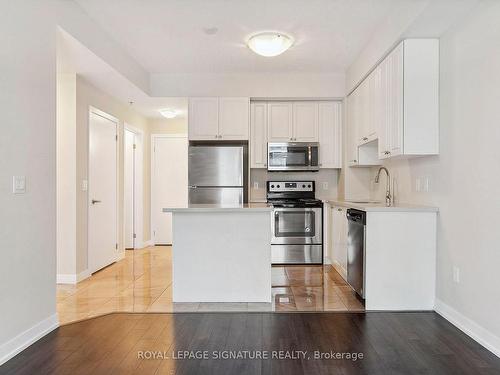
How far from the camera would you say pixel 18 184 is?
2.42 metres

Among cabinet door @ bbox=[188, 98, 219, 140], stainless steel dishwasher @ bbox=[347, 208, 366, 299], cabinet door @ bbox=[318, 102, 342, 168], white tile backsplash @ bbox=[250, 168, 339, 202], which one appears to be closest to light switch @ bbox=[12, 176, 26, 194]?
stainless steel dishwasher @ bbox=[347, 208, 366, 299]

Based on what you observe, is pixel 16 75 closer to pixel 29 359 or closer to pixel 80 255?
pixel 29 359

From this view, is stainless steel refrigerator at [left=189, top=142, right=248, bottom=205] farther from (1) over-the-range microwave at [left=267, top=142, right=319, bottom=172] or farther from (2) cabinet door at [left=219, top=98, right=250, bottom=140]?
(1) over-the-range microwave at [left=267, top=142, right=319, bottom=172]

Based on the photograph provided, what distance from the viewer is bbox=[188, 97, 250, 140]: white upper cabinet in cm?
514

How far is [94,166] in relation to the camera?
15.4 feet

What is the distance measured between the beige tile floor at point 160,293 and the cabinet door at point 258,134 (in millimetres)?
1513

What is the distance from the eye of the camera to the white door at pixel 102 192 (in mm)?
4609

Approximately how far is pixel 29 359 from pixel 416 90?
3443 millimetres

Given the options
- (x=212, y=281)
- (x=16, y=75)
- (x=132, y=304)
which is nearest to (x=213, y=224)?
(x=212, y=281)

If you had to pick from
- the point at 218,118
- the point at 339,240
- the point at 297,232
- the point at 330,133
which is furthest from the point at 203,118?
the point at 339,240

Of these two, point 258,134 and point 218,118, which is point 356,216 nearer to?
point 258,134

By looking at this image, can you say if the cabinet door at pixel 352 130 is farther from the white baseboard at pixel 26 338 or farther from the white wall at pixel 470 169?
the white baseboard at pixel 26 338

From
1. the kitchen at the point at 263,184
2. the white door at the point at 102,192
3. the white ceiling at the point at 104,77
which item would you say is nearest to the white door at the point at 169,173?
the white ceiling at the point at 104,77

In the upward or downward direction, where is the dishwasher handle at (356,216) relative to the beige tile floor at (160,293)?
upward
